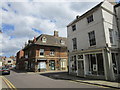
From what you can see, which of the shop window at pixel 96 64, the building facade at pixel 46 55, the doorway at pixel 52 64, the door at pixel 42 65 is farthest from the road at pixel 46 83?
the doorway at pixel 52 64

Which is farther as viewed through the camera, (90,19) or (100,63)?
(90,19)

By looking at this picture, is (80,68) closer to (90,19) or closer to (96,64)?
(96,64)

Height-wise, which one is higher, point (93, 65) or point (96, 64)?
point (96, 64)

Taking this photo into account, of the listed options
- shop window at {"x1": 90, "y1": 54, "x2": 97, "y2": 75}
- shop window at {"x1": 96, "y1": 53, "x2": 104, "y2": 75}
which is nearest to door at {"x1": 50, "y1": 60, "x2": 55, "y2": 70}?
shop window at {"x1": 90, "y1": 54, "x2": 97, "y2": 75}

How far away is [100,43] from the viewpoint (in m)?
10.9

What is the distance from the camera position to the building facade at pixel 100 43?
33.3 feet

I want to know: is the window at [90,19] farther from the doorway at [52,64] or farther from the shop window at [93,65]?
the doorway at [52,64]

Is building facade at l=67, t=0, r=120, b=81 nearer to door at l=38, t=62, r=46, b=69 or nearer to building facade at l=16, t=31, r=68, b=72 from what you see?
door at l=38, t=62, r=46, b=69

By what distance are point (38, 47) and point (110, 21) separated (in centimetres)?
1809

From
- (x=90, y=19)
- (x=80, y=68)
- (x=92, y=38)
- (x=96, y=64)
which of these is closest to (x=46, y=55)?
(x=80, y=68)

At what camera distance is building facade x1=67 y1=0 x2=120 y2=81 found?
10.1 metres

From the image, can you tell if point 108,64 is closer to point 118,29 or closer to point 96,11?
point 118,29

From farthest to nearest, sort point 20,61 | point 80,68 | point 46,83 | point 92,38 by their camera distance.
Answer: point 20,61 → point 80,68 → point 92,38 → point 46,83

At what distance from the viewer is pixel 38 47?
2405cm
